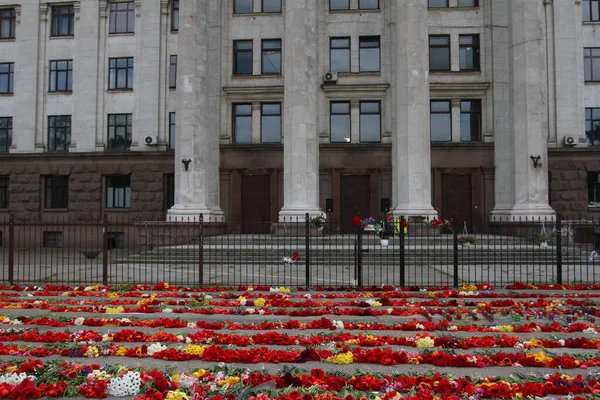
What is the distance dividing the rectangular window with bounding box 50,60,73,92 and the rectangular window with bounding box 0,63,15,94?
2778mm

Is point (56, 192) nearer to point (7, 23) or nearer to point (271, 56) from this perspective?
point (7, 23)

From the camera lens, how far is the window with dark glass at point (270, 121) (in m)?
28.5

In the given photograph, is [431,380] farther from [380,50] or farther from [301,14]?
[380,50]

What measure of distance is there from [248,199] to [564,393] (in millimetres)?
24210

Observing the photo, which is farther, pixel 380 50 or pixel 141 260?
pixel 380 50

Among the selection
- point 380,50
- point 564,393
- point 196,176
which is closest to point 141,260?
point 196,176

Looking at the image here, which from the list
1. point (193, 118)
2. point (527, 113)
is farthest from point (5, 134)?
point (527, 113)

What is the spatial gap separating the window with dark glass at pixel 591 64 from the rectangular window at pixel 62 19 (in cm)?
3117

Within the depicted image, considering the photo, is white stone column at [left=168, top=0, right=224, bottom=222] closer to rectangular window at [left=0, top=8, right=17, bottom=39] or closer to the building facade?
the building facade

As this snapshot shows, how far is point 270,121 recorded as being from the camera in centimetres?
2870

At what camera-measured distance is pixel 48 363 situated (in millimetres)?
5750

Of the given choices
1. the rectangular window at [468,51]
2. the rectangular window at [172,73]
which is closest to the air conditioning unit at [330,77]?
the rectangular window at [468,51]

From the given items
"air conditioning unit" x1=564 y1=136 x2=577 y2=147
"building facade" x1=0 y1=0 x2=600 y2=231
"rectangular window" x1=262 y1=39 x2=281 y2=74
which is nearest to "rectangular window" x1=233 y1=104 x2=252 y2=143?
"building facade" x1=0 y1=0 x2=600 y2=231

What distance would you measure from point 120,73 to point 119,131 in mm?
3651
